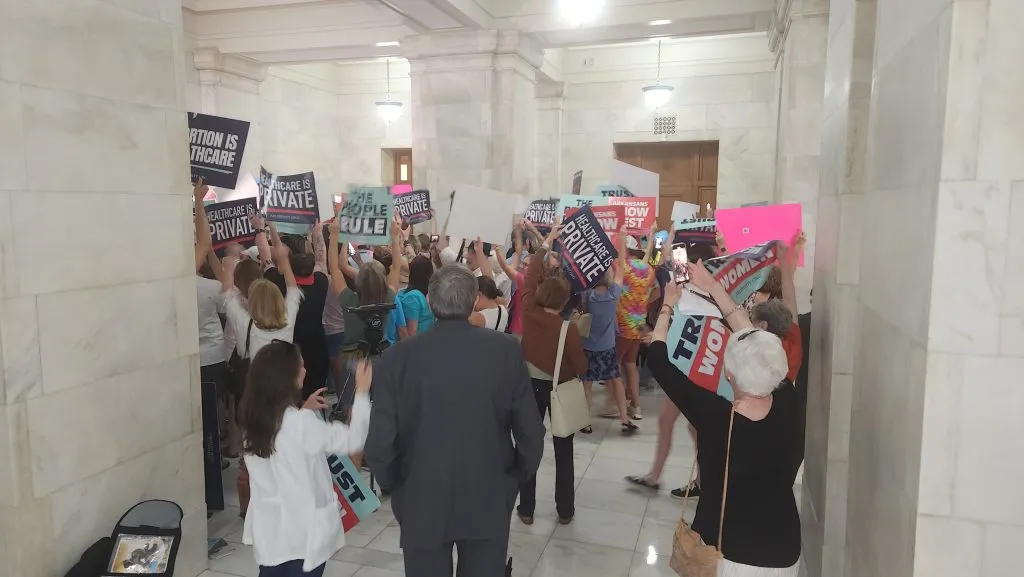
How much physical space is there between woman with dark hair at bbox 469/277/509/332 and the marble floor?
144 centimetres

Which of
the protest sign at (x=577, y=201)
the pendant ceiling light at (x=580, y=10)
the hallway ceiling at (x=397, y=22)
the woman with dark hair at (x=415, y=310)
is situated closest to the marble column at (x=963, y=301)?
the woman with dark hair at (x=415, y=310)

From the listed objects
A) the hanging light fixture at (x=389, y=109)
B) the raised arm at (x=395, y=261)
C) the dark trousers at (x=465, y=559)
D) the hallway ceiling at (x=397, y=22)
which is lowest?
the dark trousers at (x=465, y=559)

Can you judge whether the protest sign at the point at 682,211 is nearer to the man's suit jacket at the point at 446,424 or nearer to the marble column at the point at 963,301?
the man's suit jacket at the point at 446,424

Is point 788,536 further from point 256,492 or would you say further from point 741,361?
point 256,492

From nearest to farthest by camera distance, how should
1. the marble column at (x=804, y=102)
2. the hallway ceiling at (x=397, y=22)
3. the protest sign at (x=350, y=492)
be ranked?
1. the protest sign at (x=350, y=492)
2. the marble column at (x=804, y=102)
3. the hallway ceiling at (x=397, y=22)

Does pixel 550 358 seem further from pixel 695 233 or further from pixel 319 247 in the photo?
pixel 319 247

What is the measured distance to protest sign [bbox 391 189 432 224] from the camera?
8203 mm

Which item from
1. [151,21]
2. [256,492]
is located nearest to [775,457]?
[256,492]

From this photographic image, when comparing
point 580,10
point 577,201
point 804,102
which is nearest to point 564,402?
point 577,201

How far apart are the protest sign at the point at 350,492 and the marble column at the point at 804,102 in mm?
5597

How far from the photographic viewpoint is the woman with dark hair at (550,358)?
15.3 feet

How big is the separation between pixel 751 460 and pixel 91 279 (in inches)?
122

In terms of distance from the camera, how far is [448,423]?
269 centimetres

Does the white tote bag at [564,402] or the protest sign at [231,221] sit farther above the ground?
the protest sign at [231,221]
